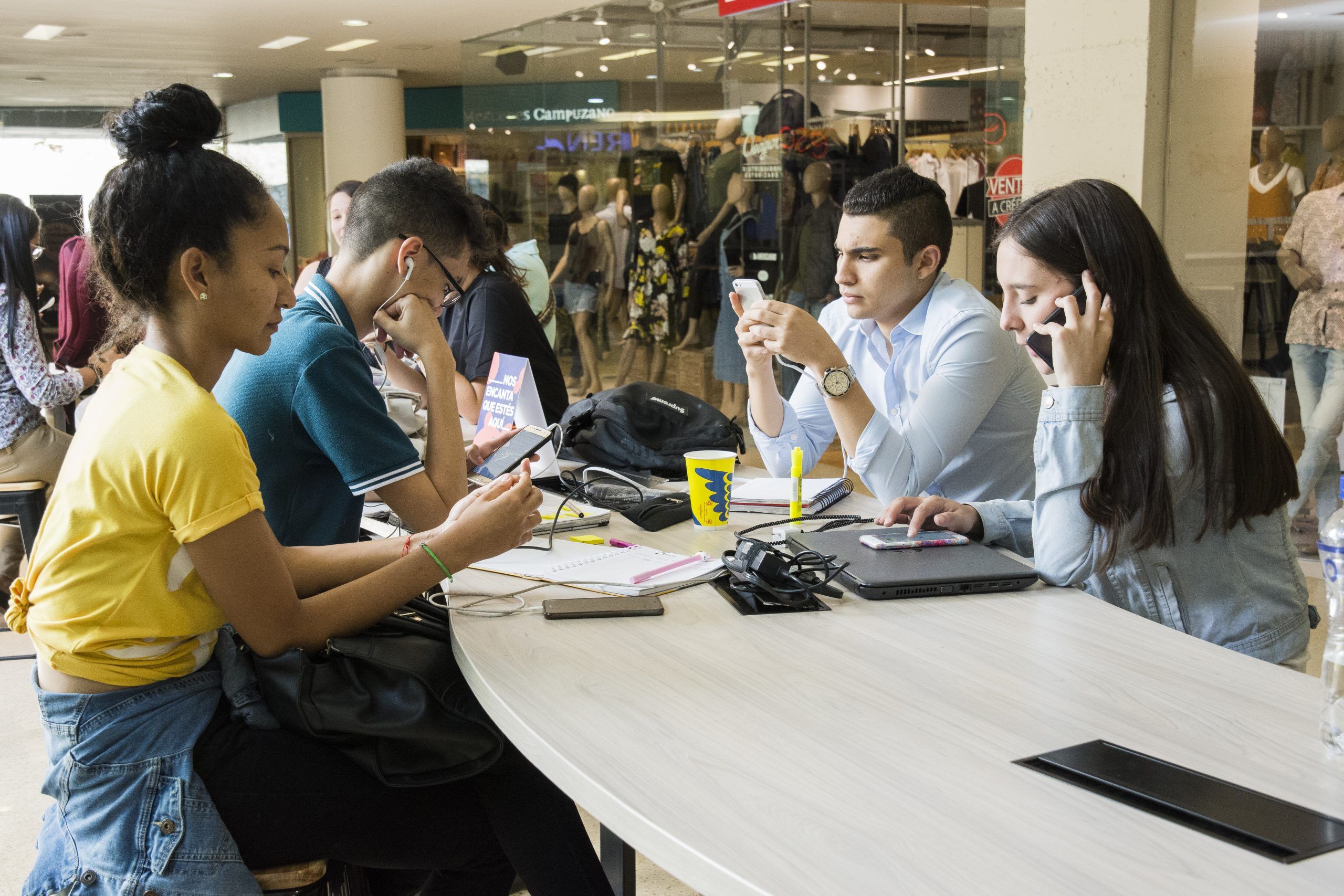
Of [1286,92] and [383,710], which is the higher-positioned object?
[1286,92]

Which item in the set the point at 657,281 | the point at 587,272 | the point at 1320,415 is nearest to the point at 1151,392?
the point at 1320,415

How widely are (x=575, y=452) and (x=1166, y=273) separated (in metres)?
1.38

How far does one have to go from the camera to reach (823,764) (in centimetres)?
104

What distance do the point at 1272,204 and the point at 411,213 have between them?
10.1 feet

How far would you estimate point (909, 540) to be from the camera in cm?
178

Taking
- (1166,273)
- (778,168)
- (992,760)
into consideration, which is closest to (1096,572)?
(1166,273)

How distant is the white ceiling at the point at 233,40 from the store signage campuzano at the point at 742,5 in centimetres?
438

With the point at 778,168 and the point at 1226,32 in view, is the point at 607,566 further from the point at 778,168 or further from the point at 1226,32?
the point at 778,168

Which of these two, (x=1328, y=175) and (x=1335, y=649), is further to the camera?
(x=1328, y=175)

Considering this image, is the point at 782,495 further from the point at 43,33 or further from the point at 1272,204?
the point at 43,33

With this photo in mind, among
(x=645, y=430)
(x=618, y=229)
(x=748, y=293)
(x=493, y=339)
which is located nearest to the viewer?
(x=748, y=293)

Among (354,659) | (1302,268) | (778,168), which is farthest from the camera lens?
(778,168)

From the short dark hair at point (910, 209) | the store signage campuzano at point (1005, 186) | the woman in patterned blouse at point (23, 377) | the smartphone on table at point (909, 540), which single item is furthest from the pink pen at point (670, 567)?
the store signage campuzano at point (1005, 186)

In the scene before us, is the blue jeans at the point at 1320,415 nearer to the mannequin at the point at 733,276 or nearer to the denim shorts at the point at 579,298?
the mannequin at the point at 733,276
